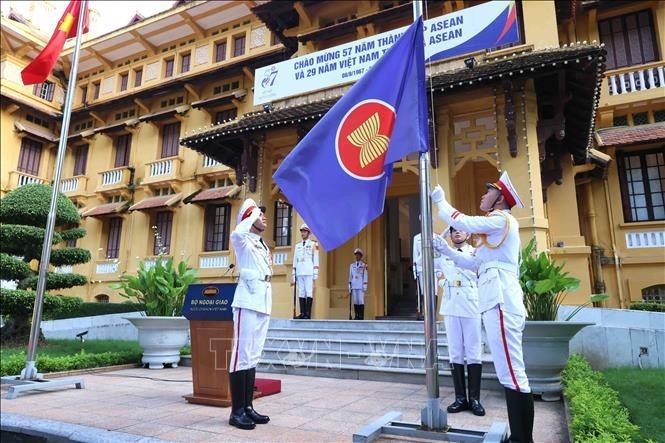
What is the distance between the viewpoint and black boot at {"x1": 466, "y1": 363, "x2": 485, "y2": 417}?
4684 millimetres

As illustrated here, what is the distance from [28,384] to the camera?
232 inches

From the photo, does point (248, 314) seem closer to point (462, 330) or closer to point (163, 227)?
point (462, 330)

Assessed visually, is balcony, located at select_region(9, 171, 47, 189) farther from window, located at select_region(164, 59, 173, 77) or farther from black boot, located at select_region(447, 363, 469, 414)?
black boot, located at select_region(447, 363, 469, 414)

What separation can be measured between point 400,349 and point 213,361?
3.53 m

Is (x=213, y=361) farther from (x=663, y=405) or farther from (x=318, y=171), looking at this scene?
(x=663, y=405)

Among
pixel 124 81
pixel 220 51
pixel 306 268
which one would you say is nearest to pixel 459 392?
pixel 306 268

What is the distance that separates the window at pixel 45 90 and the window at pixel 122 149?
191 inches

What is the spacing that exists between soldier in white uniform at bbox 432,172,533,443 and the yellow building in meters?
1.58

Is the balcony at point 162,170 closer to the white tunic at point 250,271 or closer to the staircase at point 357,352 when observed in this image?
the staircase at point 357,352

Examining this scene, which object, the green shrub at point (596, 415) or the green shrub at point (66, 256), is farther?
the green shrub at point (66, 256)

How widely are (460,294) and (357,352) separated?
2.89m

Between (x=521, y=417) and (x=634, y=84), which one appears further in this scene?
(x=634, y=84)

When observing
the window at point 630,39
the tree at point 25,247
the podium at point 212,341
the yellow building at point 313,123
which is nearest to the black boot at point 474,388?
the podium at point 212,341

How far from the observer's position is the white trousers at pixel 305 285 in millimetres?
10414
